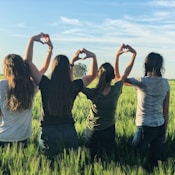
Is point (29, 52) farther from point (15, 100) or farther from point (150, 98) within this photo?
point (150, 98)

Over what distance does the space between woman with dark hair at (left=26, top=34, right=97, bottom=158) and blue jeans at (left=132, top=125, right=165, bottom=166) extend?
809 mm

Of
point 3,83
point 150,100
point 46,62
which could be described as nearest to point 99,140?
point 150,100

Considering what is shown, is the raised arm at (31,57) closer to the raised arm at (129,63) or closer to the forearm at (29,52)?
the forearm at (29,52)

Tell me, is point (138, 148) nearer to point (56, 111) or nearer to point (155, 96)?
point (155, 96)

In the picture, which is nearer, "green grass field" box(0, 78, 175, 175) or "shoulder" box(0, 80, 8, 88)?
"green grass field" box(0, 78, 175, 175)

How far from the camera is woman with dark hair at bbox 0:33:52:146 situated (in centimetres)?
421

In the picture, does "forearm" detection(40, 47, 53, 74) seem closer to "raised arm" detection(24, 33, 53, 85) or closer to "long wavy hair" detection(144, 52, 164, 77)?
"raised arm" detection(24, 33, 53, 85)

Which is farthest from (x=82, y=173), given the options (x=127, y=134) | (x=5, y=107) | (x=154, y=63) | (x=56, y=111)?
(x=127, y=134)

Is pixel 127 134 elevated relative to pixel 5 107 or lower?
lower

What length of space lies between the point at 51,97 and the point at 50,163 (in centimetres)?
64

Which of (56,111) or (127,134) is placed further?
(127,134)

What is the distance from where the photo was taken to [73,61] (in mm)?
4586

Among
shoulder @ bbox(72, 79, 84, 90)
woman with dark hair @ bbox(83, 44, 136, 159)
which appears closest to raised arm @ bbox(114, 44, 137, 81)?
woman with dark hair @ bbox(83, 44, 136, 159)

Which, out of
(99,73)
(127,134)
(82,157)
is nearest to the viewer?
(82,157)
